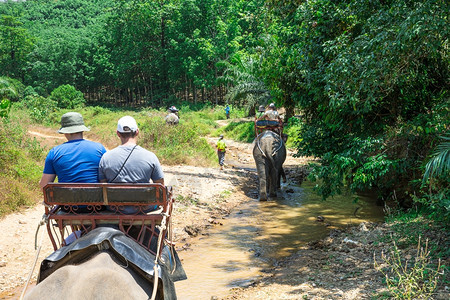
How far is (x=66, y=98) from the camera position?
48.6m

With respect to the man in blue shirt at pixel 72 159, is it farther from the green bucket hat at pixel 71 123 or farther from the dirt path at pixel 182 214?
the dirt path at pixel 182 214

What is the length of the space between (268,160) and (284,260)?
5.58m

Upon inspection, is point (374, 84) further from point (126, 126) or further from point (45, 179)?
point (45, 179)

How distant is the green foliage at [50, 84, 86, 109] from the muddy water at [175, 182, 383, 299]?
3903 centimetres

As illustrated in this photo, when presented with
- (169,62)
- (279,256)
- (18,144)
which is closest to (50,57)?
(169,62)

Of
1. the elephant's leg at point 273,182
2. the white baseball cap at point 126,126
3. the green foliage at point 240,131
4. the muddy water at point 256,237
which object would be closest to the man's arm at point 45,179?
the white baseball cap at point 126,126

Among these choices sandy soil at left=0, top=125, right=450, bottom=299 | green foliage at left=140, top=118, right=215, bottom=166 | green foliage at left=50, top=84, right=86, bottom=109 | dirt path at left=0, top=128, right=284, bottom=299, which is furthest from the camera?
green foliage at left=50, top=84, right=86, bottom=109

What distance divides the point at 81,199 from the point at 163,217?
0.85 metres

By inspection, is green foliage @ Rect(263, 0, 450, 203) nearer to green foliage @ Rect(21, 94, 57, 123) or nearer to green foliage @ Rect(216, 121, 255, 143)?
green foliage @ Rect(216, 121, 255, 143)

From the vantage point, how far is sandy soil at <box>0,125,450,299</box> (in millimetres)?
6348

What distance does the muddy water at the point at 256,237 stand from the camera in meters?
7.79

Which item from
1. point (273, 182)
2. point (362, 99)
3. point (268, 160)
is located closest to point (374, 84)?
point (362, 99)

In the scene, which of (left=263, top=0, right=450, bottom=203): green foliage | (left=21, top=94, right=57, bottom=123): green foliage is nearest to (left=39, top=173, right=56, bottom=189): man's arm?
(left=263, top=0, right=450, bottom=203): green foliage

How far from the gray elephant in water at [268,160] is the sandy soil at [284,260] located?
124 cm
